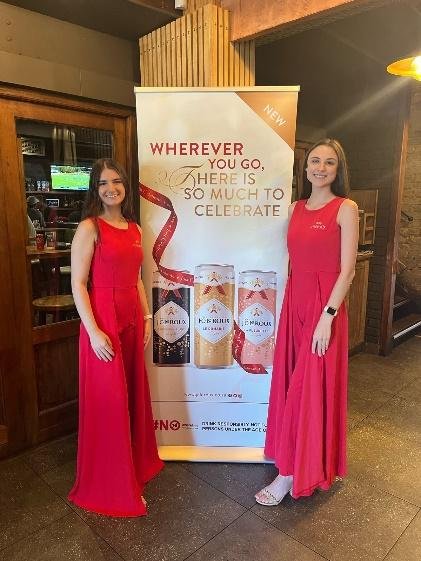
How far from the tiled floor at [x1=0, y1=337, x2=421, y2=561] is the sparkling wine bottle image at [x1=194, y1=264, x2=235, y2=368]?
623mm

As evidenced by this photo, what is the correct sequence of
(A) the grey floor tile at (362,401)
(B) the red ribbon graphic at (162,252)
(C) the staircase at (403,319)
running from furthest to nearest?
(C) the staircase at (403,319) → (A) the grey floor tile at (362,401) → (B) the red ribbon graphic at (162,252)

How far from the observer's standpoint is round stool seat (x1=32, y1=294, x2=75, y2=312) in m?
2.41

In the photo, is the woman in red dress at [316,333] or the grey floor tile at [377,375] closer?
the woman in red dress at [316,333]

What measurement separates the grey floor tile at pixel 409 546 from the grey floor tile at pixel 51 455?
170 cm

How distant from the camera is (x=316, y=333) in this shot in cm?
187

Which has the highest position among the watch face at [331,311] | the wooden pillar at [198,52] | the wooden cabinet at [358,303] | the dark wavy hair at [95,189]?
the wooden pillar at [198,52]

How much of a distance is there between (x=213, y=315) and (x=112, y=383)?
64 centimetres

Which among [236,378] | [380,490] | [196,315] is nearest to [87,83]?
[196,315]

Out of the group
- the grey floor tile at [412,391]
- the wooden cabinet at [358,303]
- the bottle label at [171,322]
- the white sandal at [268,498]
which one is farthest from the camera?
the wooden cabinet at [358,303]

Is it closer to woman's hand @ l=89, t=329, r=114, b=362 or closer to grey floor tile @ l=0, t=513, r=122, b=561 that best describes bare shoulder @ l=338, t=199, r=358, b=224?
woman's hand @ l=89, t=329, r=114, b=362

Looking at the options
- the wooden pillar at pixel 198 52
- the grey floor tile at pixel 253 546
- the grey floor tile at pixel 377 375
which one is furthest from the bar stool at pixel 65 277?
the grey floor tile at pixel 377 375

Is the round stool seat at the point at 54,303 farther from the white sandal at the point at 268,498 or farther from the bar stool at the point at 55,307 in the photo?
the white sandal at the point at 268,498

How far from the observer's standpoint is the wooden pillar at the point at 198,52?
220cm

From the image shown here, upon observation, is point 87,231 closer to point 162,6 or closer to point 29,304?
point 29,304
